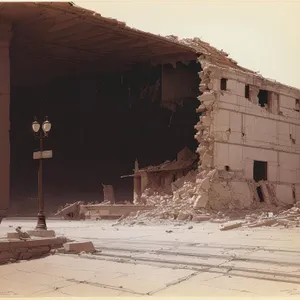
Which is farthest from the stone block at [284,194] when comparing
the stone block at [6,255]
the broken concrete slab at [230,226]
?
the stone block at [6,255]

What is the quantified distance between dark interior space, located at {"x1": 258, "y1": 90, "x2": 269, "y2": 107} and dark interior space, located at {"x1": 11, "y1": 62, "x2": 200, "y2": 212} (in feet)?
15.9

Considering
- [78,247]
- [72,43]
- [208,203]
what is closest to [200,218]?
[208,203]

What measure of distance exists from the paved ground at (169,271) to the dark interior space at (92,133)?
58.9 ft

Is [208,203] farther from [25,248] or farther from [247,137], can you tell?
[25,248]

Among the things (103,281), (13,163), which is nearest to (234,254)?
(103,281)

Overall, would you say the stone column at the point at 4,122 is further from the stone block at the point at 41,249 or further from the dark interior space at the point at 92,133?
the dark interior space at the point at 92,133

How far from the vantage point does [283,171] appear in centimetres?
2542

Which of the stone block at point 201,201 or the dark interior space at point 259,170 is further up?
the dark interior space at point 259,170

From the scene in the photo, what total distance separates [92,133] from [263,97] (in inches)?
557

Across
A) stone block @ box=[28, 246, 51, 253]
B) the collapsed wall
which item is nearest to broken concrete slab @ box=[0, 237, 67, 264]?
stone block @ box=[28, 246, 51, 253]

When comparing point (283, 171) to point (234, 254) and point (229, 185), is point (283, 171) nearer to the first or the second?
point (229, 185)

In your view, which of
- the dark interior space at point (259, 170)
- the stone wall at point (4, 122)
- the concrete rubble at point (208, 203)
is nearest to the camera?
the stone wall at point (4, 122)

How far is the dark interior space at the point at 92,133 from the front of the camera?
30.0m

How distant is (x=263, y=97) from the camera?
1000 inches
